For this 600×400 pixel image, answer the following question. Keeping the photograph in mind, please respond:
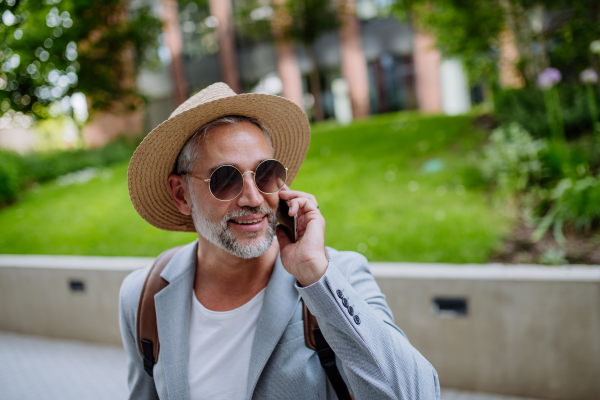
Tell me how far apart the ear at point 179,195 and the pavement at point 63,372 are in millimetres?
2887

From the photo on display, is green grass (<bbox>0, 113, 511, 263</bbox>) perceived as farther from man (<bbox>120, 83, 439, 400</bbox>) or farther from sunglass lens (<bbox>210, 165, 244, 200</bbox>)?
sunglass lens (<bbox>210, 165, 244, 200</bbox>)

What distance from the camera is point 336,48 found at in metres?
22.6

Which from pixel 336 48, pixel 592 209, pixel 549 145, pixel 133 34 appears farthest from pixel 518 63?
pixel 336 48

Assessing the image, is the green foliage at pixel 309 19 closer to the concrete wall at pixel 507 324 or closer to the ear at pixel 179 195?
the concrete wall at pixel 507 324

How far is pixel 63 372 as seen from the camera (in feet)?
15.6

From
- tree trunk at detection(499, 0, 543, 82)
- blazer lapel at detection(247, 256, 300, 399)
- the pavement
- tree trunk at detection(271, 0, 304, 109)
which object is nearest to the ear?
blazer lapel at detection(247, 256, 300, 399)

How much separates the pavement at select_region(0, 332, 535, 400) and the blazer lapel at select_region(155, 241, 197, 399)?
273 cm

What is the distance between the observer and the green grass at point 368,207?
5026 mm

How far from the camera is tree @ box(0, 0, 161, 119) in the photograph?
6.86m

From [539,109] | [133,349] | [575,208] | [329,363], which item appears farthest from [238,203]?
[539,109]

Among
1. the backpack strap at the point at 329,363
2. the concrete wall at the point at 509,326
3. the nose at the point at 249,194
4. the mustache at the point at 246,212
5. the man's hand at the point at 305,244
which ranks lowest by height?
the concrete wall at the point at 509,326

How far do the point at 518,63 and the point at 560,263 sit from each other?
566cm

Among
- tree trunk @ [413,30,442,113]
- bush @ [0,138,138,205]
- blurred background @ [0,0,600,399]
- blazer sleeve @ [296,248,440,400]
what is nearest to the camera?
blazer sleeve @ [296,248,440,400]

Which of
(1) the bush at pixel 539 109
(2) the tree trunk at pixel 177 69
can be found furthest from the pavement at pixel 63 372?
(2) the tree trunk at pixel 177 69
